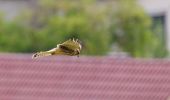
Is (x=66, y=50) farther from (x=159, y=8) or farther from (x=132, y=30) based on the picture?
(x=159, y=8)

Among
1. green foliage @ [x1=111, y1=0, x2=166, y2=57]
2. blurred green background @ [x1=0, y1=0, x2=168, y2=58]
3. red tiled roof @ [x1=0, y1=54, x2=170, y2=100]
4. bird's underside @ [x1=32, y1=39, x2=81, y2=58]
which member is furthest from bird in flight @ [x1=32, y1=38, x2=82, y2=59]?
blurred green background @ [x1=0, y1=0, x2=168, y2=58]

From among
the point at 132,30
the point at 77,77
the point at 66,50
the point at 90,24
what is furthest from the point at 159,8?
the point at 66,50

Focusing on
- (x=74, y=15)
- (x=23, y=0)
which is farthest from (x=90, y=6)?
(x=23, y=0)

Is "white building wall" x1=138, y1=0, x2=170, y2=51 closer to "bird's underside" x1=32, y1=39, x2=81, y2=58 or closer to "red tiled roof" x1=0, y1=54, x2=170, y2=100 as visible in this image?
"red tiled roof" x1=0, y1=54, x2=170, y2=100

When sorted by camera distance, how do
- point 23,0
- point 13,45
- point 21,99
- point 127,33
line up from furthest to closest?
point 23,0 < point 127,33 < point 13,45 < point 21,99

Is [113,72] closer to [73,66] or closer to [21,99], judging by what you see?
[73,66]

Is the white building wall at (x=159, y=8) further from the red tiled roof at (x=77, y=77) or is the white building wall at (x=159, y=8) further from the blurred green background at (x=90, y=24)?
the red tiled roof at (x=77, y=77)
